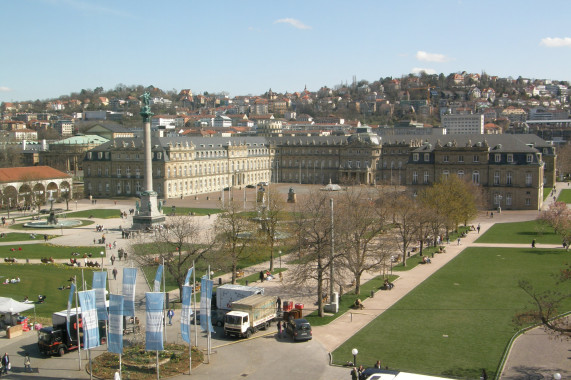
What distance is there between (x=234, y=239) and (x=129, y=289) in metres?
15.5

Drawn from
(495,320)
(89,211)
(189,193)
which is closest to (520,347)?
(495,320)

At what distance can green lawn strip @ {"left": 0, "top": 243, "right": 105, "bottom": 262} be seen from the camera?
49.0 metres

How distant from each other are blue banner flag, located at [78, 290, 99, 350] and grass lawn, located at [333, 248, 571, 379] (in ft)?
34.3

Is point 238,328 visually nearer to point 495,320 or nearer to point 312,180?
point 495,320

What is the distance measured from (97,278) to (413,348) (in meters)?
14.6

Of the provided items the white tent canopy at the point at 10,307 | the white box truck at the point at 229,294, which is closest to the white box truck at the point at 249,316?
the white box truck at the point at 229,294

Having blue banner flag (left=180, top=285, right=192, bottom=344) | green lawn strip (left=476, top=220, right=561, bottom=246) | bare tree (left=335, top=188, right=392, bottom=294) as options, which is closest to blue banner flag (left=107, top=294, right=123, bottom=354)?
blue banner flag (left=180, top=285, right=192, bottom=344)

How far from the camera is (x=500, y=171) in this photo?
260 feet

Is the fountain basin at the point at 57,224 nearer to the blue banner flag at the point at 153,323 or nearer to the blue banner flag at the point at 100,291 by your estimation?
the blue banner flag at the point at 100,291

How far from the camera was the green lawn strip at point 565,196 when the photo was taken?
82731mm

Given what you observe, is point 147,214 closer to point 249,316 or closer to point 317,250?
point 317,250

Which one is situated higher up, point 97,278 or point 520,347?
point 97,278

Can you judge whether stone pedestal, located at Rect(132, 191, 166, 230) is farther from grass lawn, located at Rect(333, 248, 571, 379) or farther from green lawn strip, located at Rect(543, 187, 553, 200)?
green lawn strip, located at Rect(543, 187, 553, 200)

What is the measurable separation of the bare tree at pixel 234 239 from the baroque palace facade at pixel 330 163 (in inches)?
1761
